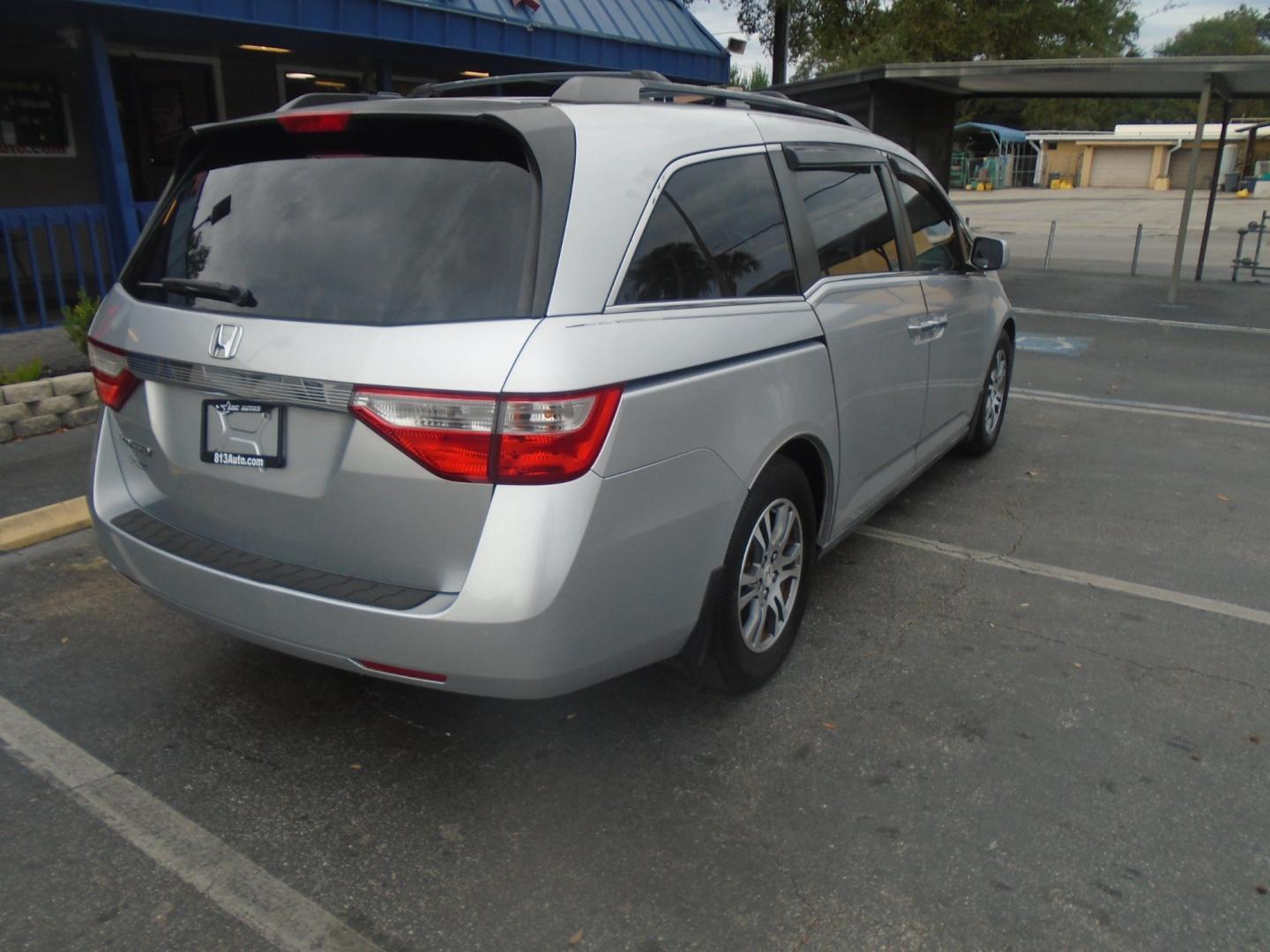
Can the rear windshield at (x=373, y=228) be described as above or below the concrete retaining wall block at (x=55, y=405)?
above

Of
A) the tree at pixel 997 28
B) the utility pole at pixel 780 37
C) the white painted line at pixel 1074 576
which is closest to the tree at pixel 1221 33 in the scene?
the tree at pixel 997 28

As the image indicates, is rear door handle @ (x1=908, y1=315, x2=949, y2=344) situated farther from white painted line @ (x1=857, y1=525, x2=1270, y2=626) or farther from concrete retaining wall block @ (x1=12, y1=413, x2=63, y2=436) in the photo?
concrete retaining wall block @ (x1=12, y1=413, x2=63, y2=436)

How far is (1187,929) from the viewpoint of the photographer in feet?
7.89

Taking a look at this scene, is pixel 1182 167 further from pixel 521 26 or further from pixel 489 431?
pixel 489 431

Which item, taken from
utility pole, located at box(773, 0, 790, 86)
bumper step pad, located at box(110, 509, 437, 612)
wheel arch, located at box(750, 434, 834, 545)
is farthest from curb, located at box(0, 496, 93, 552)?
utility pole, located at box(773, 0, 790, 86)

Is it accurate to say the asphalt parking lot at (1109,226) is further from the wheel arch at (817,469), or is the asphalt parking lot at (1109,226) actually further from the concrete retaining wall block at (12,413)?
the concrete retaining wall block at (12,413)

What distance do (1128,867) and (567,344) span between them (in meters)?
1.96

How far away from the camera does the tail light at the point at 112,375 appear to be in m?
2.98

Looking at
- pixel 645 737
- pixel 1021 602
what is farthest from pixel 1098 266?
pixel 645 737

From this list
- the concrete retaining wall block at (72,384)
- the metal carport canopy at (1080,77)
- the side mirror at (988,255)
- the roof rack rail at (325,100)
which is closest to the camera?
the roof rack rail at (325,100)

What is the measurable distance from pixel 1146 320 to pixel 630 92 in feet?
36.0

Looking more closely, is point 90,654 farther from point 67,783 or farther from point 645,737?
point 645,737

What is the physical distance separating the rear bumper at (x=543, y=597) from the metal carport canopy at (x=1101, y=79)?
1198cm

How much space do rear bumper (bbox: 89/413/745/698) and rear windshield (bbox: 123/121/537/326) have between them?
1.78 feet
